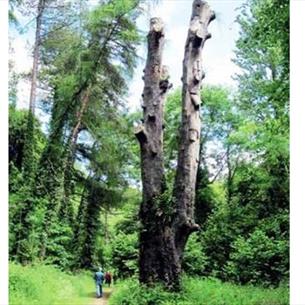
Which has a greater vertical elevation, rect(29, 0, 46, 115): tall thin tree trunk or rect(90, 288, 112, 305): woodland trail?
rect(29, 0, 46, 115): tall thin tree trunk

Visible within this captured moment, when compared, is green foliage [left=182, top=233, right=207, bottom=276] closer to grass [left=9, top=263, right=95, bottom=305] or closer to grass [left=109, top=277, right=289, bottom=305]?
grass [left=109, top=277, right=289, bottom=305]

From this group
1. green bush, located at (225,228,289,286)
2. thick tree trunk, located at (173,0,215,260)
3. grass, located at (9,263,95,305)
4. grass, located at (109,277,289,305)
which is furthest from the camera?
thick tree trunk, located at (173,0,215,260)

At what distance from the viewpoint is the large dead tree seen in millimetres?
3605

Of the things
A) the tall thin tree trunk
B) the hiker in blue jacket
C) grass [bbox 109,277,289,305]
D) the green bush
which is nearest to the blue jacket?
the hiker in blue jacket

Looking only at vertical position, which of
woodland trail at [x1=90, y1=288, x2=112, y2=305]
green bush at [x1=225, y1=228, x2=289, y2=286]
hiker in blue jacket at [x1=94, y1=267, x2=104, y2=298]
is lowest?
woodland trail at [x1=90, y1=288, x2=112, y2=305]

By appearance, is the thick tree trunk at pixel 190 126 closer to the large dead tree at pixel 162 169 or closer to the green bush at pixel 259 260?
the large dead tree at pixel 162 169

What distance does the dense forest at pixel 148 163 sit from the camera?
3.53m

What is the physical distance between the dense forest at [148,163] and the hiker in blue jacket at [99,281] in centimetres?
4

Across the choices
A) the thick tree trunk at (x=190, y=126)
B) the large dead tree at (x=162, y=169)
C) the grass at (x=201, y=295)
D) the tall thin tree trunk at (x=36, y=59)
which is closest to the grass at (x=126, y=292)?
the grass at (x=201, y=295)

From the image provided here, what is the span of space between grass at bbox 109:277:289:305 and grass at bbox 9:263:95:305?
0.17m

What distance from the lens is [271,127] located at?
3.58m

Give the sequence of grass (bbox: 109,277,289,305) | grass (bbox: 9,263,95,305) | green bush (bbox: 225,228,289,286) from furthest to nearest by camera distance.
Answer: green bush (bbox: 225,228,289,286) < grass (bbox: 109,277,289,305) < grass (bbox: 9,263,95,305)

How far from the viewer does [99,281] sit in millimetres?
3502
